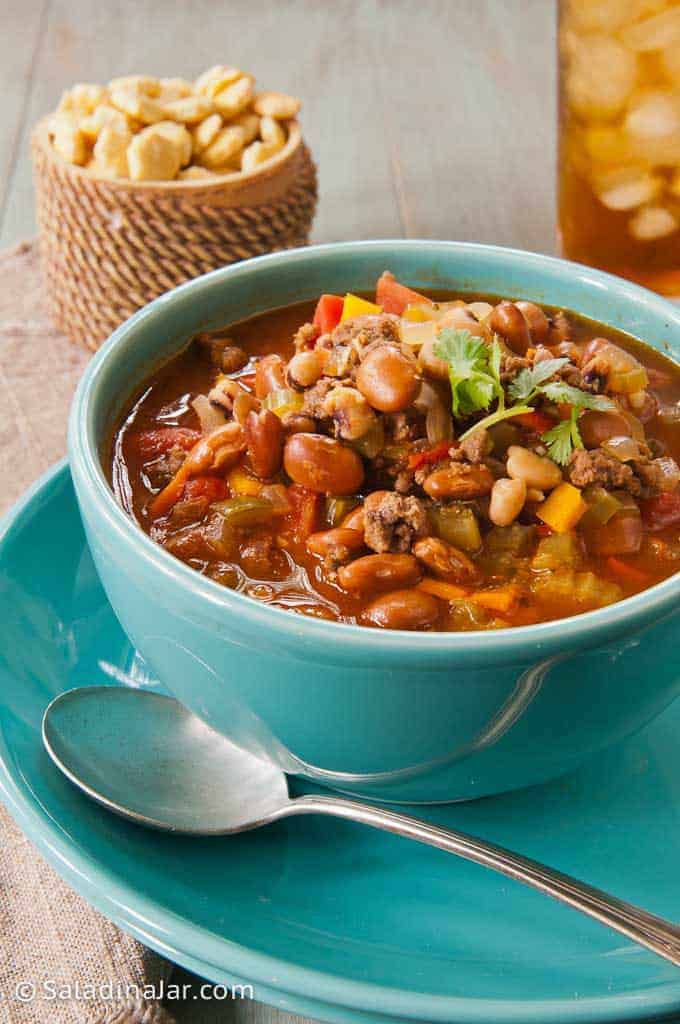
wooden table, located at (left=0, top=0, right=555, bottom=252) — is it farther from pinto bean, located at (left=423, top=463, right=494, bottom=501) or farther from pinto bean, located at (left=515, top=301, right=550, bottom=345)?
pinto bean, located at (left=423, top=463, right=494, bottom=501)

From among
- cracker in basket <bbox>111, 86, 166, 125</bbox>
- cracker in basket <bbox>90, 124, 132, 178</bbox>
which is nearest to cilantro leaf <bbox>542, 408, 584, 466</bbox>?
cracker in basket <bbox>90, 124, 132, 178</bbox>

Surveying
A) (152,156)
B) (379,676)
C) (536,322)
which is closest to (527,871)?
(379,676)

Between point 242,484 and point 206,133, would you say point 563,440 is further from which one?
point 206,133

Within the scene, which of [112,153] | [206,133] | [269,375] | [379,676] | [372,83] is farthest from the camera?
[372,83]

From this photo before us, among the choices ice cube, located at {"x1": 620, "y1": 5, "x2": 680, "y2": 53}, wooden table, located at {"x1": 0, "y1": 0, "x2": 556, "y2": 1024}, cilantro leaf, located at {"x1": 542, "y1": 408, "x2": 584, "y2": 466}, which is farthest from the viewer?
wooden table, located at {"x1": 0, "y1": 0, "x2": 556, "y2": 1024}

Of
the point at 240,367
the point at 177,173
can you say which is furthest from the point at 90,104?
the point at 240,367

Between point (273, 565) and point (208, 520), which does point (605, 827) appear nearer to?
point (273, 565)
